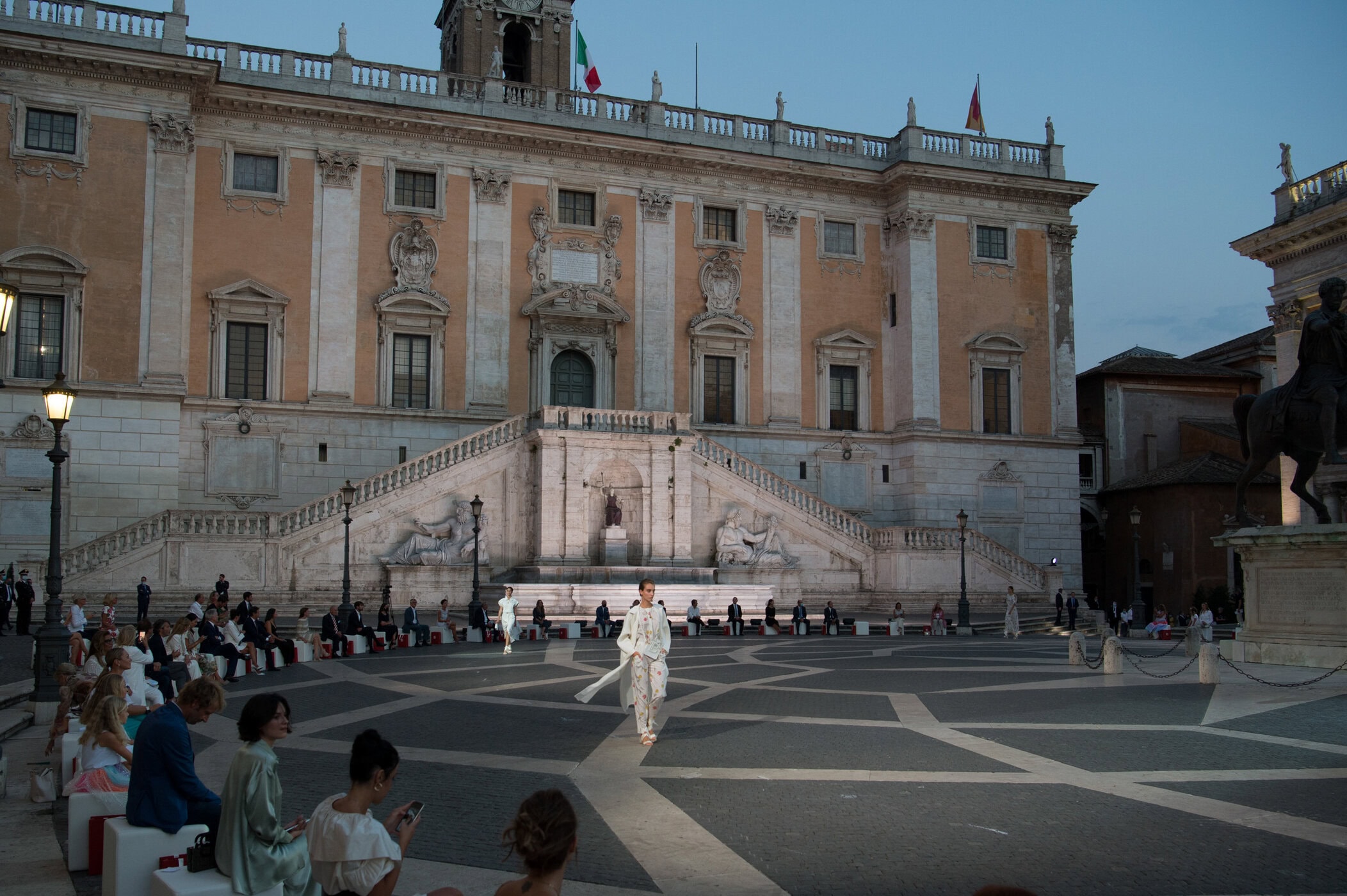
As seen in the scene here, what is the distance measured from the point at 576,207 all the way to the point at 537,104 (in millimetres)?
3849

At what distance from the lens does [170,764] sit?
723 cm

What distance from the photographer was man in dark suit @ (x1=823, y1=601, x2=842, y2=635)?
32000 mm

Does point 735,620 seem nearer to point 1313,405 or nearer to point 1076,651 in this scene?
point 1076,651

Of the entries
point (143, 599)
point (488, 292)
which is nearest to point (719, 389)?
Result: point (488, 292)

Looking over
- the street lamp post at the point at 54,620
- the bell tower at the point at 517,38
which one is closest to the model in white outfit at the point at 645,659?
the street lamp post at the point at 54,620

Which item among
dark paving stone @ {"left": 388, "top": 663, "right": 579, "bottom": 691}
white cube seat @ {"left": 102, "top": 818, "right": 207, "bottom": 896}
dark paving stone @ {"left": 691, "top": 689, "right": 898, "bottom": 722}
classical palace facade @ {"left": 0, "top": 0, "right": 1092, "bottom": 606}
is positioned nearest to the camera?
white cube seat @ {"left": 102, "top": 818, "right": 207, "bottom": 896}

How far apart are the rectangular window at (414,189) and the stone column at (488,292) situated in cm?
139

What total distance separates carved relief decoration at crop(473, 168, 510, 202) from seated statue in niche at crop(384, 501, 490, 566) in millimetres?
11637

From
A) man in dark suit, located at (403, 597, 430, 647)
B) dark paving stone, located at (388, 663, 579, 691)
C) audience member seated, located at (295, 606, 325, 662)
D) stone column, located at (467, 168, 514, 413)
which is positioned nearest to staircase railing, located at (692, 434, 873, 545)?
stone column, located at (467, 168, 514, 413)

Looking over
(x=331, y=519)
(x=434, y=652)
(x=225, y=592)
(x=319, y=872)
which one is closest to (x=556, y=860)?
(x=319, y=872)

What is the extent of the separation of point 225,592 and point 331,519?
536 centimetres

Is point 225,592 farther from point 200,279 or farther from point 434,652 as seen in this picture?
point 200,279

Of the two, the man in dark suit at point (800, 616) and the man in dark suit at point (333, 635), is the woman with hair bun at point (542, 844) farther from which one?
the man in dark suit at point (800, 616)

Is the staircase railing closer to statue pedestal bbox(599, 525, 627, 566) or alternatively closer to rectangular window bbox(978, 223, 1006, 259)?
statue pedestal bbox(599, 525, 627, 566)
